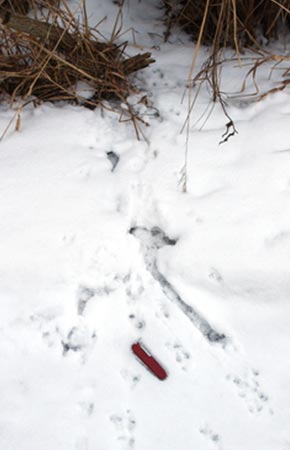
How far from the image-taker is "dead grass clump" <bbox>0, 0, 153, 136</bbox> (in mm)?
1791

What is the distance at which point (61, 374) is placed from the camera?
1444mm

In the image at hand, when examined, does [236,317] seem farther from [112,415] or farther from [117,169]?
[117,169]

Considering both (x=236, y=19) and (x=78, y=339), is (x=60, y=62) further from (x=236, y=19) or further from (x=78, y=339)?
(x=78, y=339)

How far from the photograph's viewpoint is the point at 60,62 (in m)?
1.81

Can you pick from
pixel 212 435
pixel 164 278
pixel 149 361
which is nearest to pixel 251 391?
pixel 212 435

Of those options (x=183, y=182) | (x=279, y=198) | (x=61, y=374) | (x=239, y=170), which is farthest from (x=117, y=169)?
(x=61, y=374)

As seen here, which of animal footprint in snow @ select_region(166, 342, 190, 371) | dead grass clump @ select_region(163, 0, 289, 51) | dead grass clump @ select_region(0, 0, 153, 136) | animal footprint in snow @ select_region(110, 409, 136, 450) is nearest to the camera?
animal footprint in snow @ select_region(110, 409, 136, 450)

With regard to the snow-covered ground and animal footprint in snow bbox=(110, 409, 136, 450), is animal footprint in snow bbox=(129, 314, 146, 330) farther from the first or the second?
animal footprint in snow bbox=(110, 409, 136, 450)

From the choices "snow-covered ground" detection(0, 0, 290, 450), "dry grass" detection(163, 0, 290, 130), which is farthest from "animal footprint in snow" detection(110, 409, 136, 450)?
"dry grass" detection(163, 0, 290, 130)

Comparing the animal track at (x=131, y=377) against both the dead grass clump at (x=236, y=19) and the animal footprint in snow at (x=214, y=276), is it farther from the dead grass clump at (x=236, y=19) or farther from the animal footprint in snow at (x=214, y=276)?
the dead grass clump at (x=236, y=19)

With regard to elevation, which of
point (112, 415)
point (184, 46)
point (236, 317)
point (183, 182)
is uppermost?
point (184, 46)

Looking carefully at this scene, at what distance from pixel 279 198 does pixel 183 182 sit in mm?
281

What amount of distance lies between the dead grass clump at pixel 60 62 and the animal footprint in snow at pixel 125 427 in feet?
3.04

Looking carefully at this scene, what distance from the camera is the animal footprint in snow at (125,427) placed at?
1.36 metres
